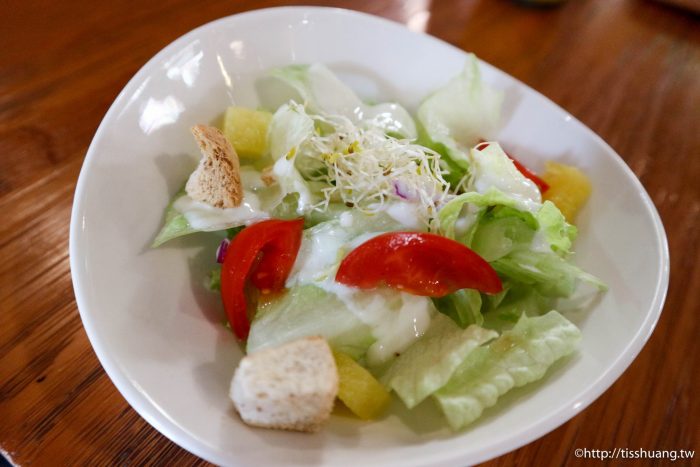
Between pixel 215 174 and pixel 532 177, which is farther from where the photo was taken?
pixel 532 177

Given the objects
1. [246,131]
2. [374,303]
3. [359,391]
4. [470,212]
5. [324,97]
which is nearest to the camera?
[359,391]

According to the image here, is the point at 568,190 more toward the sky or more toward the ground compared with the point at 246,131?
more toward the ground

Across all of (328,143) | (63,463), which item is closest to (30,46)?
(328,143)

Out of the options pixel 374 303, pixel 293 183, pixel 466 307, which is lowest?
pixel 466 307

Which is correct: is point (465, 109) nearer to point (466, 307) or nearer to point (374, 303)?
point (466, 307)

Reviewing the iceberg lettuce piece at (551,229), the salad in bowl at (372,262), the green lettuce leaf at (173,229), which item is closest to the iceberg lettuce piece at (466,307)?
the salad in bowl at (372,262)

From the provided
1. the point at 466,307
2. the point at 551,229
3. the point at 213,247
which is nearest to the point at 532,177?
the point at 551,229
